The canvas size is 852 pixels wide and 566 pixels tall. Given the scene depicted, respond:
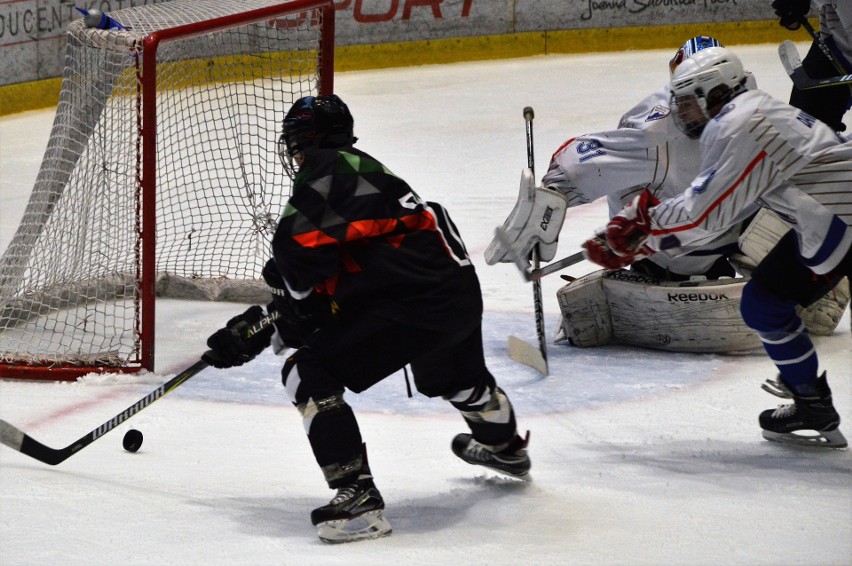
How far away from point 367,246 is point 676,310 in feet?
5.44

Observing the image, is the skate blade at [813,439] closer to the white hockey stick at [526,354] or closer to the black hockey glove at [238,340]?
the white hockey stick at [526,354]

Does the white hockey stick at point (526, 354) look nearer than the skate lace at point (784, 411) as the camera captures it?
No

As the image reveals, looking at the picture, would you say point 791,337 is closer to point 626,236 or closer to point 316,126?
point 626,236

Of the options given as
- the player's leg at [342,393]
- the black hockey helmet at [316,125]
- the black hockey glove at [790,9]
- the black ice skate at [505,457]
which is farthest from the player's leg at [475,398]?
the black hockey glove at [790,9]

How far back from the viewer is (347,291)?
8.76 feet

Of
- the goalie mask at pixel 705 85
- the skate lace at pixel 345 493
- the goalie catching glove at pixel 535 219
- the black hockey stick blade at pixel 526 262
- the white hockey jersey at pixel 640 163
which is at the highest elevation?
the goalie mask at pixel 705 85

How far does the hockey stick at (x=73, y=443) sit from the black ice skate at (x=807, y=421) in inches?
58.0

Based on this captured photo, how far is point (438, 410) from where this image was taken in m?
3.64

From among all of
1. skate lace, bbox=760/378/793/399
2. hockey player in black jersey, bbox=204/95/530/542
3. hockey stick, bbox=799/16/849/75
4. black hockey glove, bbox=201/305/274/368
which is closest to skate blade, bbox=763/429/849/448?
skate lace, bbox=760/378/793/399

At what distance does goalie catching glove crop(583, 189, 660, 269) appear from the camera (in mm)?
3234

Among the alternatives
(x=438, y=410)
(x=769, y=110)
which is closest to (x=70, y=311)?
(x=438, y=410)

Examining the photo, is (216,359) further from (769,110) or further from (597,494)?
(769,110)

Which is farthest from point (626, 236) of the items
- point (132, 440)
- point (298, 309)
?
point (132, 440)

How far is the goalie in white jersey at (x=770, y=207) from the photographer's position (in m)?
2.95
